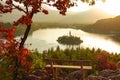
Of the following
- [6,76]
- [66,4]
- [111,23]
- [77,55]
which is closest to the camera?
[66,4]

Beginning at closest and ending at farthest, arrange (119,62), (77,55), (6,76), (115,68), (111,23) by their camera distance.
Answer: (6,76) < (115,68) < (119,62) < (77,55) < (111,23)

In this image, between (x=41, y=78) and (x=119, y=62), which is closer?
(x=41, y=78)

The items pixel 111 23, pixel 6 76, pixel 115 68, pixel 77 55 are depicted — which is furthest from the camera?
pixel 111 23

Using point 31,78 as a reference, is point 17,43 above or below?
above

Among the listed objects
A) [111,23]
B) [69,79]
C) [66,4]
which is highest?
[66,4]

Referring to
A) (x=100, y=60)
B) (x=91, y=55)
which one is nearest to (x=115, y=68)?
(x=100, y=60)

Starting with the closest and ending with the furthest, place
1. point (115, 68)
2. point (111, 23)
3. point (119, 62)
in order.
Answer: point (115, 68) → point (119, 62) → point (111, 23)

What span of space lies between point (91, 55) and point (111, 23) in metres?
174

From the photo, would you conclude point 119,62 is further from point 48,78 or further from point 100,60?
point 48,78

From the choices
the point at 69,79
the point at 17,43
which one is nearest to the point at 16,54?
the point at 17,43

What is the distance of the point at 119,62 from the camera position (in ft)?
63.2

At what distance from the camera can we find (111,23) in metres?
190

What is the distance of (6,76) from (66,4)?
612 cm

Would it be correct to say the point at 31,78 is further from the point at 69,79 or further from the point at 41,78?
the point at 69,79
